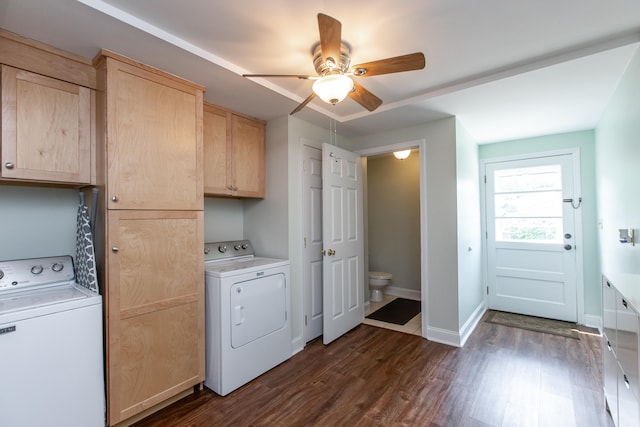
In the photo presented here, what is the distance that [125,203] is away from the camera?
1.78m

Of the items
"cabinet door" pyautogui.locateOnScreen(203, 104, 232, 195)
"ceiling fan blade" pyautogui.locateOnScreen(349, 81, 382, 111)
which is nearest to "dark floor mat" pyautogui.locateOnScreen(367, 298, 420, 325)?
"cabinet door" pyautogui.locateOnScreen(203, 104, 232, 195)

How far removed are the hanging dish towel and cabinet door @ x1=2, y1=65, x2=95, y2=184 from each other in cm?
23

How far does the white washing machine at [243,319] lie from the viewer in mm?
2133

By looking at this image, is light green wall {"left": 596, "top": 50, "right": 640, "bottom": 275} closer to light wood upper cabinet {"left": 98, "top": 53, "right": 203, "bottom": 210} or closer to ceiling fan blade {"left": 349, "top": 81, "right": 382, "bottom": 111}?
ceiling fan blade {"left": 349, "top": 81, "right": 382, "bottom": 111}

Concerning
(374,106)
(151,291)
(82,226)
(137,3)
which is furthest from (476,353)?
(137,3)

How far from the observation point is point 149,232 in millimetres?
1887

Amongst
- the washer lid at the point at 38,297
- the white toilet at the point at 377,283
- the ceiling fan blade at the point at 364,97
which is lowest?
the white toilet at the point at 377,283

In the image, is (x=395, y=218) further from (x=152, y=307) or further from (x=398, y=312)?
(x=152, y=307)

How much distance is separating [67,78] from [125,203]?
84cm

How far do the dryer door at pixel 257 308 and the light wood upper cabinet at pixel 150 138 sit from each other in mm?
761

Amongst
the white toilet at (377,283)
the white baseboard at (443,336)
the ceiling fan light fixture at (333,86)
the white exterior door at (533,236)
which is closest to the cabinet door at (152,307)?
the ceiling fan light fixture at (333,86)

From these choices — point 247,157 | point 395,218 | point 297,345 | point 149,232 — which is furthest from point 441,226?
point 149,232

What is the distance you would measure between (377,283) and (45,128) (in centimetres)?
396

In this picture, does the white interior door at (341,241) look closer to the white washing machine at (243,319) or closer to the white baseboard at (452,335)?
the white washing machine at (243,319)
